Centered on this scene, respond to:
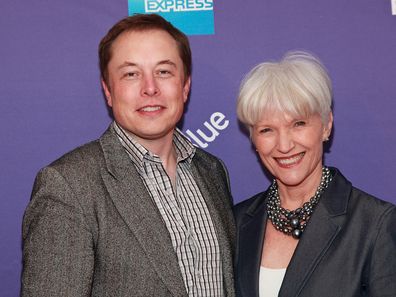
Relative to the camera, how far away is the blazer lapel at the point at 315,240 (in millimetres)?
1969

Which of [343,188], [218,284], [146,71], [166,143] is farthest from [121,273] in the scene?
[343,188]

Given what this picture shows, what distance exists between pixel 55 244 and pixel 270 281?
2.38 feet

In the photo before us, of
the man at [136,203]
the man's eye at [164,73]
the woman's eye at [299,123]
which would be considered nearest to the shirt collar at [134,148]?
the man at [136,203]

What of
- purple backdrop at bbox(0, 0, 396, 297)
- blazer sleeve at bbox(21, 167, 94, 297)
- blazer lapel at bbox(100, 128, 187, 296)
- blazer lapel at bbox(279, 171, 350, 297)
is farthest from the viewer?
purple backdrop at bbox(0, 0, 396, 297)

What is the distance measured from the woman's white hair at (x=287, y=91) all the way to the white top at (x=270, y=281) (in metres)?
0.50

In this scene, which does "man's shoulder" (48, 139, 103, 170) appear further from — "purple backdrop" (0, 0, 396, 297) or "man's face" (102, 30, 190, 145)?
"purple backdrop" (0, 0, 396, 297)

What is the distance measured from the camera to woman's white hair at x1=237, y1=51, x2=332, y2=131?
2094mm

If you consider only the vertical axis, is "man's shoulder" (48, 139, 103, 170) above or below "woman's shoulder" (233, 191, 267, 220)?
above

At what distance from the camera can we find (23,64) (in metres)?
2.48

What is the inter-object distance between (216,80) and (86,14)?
575 mm

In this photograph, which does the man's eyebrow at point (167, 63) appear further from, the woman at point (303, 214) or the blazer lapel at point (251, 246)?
the blazer lapel at point (251, 246)

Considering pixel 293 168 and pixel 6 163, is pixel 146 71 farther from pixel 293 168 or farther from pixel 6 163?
pixel 6 163

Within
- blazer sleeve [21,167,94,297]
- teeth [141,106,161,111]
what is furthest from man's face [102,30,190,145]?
blazer sleeve [21,167,94,297]

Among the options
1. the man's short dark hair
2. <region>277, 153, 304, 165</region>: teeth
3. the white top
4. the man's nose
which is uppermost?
the man's short dark hair
